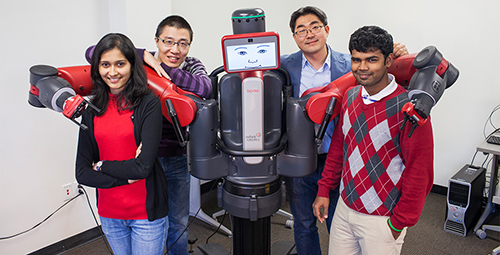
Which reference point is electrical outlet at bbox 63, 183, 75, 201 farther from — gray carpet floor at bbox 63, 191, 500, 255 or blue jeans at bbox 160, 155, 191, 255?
blue jeans at bbox 160, 155, 191, 255

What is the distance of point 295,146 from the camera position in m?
1.33

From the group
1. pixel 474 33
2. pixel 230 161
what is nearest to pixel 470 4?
pixel 474 33

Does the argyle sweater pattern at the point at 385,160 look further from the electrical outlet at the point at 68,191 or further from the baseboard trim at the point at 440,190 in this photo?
the baseboard trim at the point at 440,190

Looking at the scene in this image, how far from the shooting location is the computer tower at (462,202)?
8.58 feet

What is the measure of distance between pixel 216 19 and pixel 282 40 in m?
1.03

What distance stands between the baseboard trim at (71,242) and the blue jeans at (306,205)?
1.41 meters

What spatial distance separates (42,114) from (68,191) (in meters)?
0.54

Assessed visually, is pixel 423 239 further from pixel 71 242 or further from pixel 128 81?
pixel 71 242

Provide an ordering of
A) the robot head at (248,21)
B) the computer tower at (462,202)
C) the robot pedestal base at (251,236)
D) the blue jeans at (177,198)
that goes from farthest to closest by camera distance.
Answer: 1. the computer tower at (462,202)
2. the blue jeans at (177,198)
3. the robot pedestal base at (251,236)
4. the robot head at (248,21)

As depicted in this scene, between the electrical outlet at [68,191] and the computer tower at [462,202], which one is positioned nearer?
the electrical outlet at [68,191]

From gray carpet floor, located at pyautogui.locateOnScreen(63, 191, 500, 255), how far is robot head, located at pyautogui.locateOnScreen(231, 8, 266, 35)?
1.48 metres

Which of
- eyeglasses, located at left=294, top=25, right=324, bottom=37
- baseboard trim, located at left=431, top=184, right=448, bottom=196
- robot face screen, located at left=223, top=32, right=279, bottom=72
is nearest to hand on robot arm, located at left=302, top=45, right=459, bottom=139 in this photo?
robot face screen, located at left=223, top=32, right=279, bottom=72

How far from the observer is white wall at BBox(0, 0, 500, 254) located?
206 centimetres

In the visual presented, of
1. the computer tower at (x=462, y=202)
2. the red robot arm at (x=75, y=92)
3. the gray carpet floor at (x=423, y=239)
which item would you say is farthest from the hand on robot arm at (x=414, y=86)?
the computer tower at (x=462, y=202)
